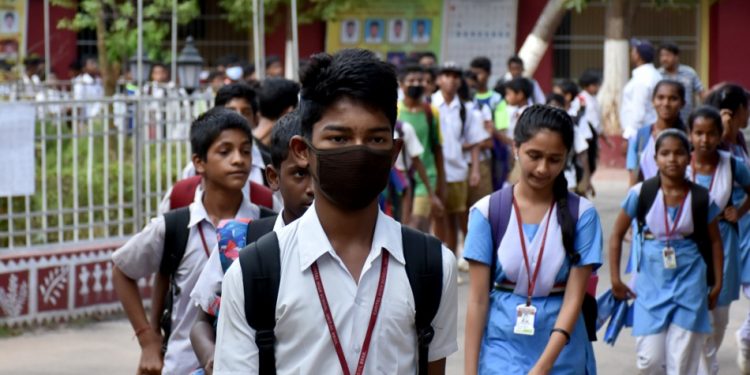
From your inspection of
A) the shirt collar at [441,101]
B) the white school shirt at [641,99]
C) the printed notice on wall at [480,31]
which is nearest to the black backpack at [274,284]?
the shirt collar at [441,101]

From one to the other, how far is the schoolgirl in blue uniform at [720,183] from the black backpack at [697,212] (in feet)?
1.78

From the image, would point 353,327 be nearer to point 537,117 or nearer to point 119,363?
point 537,117

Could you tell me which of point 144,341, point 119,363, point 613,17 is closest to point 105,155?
point 119,363

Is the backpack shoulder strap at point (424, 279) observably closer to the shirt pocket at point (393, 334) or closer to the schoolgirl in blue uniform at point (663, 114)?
the shirt pocket at point (393, 334)

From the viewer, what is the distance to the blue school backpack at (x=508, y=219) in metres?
5.00

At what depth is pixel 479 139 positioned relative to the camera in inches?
469

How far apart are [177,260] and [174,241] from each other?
0.22ft

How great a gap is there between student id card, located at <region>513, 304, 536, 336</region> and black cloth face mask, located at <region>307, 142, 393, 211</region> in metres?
2.18

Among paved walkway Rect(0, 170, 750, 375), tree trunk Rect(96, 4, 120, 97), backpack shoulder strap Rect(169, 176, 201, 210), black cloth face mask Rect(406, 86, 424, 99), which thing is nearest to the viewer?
backpack shoulder strap Rect(169, 176, 201, 210)

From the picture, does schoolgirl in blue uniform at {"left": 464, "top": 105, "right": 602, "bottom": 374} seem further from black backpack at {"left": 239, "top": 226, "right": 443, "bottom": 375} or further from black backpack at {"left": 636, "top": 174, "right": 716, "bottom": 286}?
black backpack at {"left": 239, "top": 226, "right": 443, "bottom": 375}

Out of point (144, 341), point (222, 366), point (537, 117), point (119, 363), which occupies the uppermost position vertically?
point (537, 117)

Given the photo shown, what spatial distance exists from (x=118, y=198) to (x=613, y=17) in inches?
552

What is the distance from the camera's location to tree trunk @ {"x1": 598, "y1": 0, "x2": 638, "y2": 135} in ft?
73.0

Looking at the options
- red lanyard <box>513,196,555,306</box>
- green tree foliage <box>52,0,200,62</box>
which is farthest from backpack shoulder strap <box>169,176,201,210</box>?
green tree foliage <box>52,0,200,62</box>
